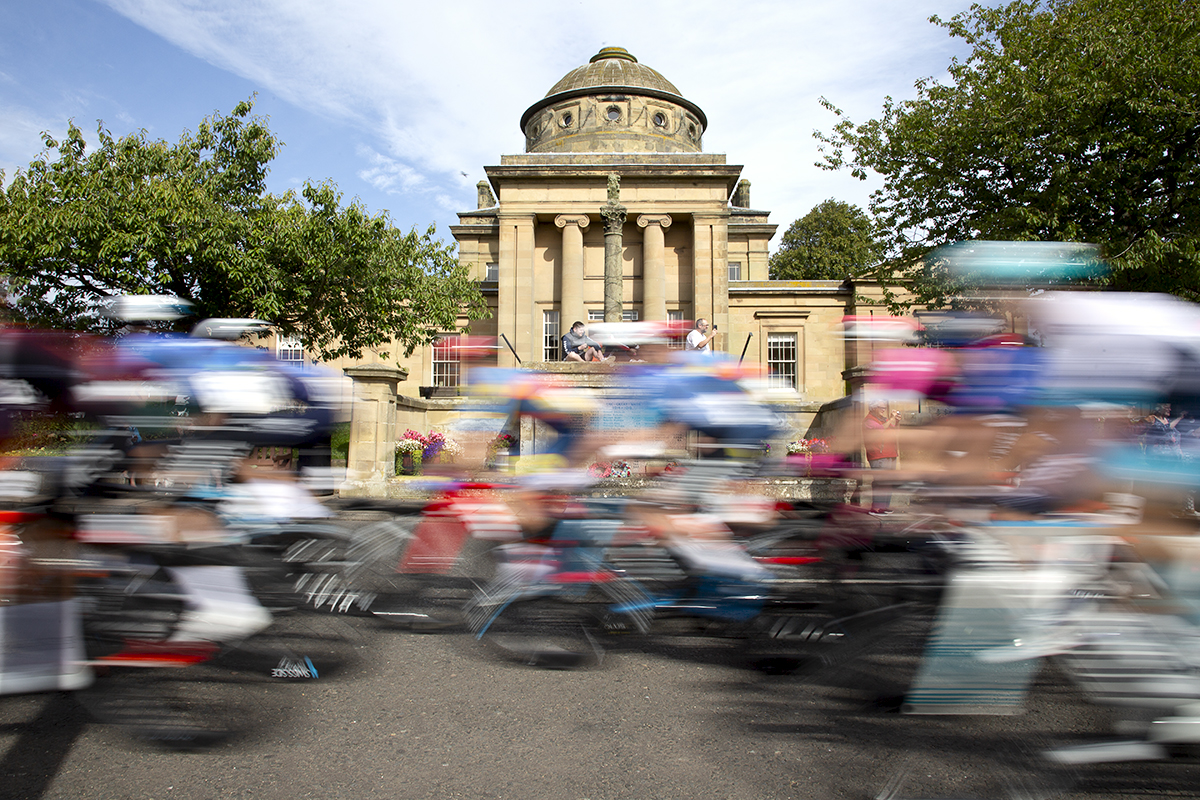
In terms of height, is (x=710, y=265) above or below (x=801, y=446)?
above

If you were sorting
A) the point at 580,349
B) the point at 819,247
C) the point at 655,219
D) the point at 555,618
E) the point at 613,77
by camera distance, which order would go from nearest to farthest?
the point at 555,618
the point at 580,349
the point at 655,219
the point at 613,77
the point at 819,247

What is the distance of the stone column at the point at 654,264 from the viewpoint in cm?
2781

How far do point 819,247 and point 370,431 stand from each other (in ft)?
125

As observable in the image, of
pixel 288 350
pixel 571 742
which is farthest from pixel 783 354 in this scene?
pixel 571 742

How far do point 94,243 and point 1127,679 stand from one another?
1888 cm

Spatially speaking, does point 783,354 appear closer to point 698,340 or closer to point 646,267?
point 646,267

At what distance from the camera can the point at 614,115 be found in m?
35.0

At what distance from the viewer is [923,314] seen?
5.07m

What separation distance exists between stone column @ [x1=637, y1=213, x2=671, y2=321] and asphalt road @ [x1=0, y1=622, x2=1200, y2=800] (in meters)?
24.3

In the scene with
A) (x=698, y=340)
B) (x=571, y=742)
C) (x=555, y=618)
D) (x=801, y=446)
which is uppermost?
(x=698, y=340)

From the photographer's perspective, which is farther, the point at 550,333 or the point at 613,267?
the point at 550,333

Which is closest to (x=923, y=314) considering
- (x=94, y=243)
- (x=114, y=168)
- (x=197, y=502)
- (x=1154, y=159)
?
(x=197, y=502)

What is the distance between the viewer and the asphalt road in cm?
298

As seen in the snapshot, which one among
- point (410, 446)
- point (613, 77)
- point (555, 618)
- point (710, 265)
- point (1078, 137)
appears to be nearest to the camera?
point (555, 618)
